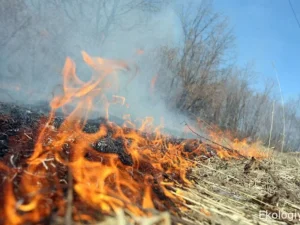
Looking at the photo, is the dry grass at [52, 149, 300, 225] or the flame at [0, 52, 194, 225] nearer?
the flame at [0, 52, 194, 225]

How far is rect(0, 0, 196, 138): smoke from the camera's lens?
44.1 feet

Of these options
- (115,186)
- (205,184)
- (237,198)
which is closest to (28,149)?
(115,186)

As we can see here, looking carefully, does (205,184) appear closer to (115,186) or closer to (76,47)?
(115,186)

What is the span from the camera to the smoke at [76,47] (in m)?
13.5

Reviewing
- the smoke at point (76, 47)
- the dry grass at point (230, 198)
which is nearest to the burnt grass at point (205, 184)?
the dry grass at point (230, 198)

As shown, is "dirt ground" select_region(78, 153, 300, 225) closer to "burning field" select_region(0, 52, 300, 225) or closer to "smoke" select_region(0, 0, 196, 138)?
"burning field" select_region(0, 52, 300, 225)

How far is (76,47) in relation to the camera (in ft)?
52.2

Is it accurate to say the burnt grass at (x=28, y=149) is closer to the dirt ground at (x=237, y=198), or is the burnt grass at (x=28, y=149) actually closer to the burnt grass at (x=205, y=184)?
the burnt grass at (x=205, y=184)

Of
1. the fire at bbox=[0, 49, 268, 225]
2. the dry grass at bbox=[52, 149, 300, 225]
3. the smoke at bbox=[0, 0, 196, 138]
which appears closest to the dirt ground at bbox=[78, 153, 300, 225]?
the dry grass at bbox=[52, 149, 300, 225]

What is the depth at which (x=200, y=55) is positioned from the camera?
2130cm

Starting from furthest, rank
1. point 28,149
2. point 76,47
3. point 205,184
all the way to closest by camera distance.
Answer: point 76,47
point 205,184
point 28,149

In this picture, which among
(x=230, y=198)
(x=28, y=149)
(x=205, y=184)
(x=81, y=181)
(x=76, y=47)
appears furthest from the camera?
(x=76, y=47)

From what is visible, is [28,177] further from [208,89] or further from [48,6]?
[208,89]

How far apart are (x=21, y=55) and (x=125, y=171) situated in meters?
14.1
